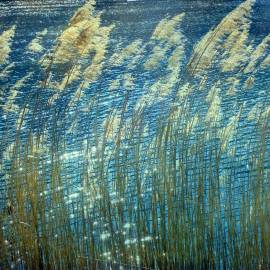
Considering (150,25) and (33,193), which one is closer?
(33,193)

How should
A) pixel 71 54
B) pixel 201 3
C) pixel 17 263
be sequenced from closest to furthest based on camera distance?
pixel 17 263, pixel 71 54, pixel 201 3

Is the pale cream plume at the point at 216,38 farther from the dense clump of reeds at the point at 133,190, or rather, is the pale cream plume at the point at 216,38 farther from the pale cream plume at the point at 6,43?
the pale cream plume at the point at 6,43

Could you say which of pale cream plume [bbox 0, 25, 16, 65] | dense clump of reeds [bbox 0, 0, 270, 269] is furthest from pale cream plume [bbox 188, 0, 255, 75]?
pale cream plume [bbox 0, 25, 16, 65]

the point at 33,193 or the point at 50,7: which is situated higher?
the point at 50,7

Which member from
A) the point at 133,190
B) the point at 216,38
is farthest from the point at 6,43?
the point at 216,38

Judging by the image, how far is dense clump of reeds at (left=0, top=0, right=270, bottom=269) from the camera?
8.11 ft

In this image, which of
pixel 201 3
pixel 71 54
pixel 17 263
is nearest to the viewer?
pixel 17 263

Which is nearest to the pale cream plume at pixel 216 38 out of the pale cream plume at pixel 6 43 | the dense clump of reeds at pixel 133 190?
the dense clump of reeds at pixel 133 190

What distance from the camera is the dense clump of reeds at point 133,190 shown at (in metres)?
2.47

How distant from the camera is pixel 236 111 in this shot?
8.93 ft

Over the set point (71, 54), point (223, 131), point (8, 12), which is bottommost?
point (223, 131)

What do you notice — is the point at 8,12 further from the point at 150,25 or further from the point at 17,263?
the point at 17,263

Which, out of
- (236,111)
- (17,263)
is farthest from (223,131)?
(17,263)

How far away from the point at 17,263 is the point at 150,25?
1180mm
